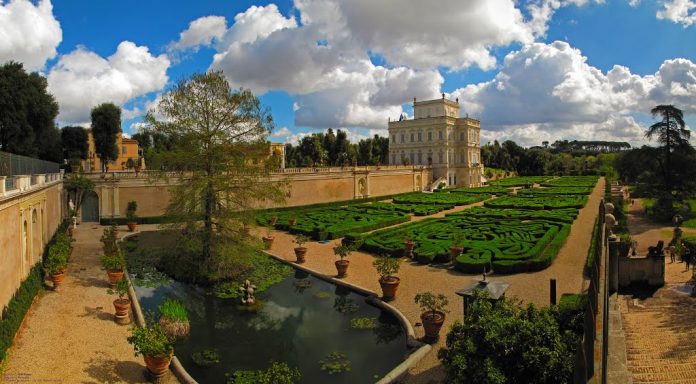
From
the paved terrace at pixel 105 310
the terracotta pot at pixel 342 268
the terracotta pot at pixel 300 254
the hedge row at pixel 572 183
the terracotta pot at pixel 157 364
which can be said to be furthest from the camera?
the hedge row at pixel 572 183

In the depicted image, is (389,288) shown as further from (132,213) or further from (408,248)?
(132,213)

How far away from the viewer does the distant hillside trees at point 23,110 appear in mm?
28125

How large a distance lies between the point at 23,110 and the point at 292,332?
90.4ft

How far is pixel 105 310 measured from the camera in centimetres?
1294

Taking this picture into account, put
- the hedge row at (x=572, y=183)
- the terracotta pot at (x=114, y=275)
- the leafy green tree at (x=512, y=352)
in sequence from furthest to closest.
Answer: the hedge row at (x=572, y=183)
the terracotta pot at (x=114, y=275)
the leafy green tree at (x=512, y=352)

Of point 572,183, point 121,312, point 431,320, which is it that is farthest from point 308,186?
point 572,183

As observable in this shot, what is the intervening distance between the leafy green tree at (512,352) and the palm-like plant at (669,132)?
33.0m

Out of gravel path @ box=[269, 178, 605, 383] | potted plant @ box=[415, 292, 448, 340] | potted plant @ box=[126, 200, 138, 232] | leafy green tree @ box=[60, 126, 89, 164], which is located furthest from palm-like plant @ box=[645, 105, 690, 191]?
leafy green tree @ box=[60, 126, 89, 164]

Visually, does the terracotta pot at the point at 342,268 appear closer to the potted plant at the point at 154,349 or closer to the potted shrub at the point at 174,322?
the potted shrub at the point at 174,322

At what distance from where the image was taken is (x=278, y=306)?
14117 millimetres

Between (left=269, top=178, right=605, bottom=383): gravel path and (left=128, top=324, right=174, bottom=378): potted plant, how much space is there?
16.4 feet

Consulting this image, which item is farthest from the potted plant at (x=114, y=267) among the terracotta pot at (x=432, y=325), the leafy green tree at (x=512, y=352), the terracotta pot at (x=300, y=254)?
the leafy green tree at (x=512, y=352)

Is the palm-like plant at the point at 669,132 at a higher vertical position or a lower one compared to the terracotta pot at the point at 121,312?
higher

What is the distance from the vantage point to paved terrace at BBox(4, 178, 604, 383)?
9133mm
